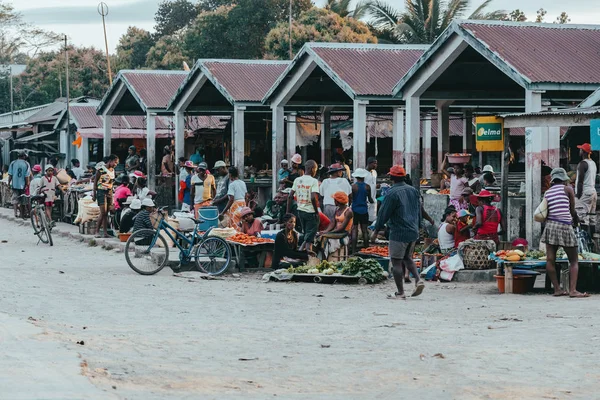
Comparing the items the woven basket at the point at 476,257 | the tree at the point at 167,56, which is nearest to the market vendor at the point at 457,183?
the woven basket at the point at 476,257

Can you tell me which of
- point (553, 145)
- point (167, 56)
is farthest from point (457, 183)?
point (167, 56)

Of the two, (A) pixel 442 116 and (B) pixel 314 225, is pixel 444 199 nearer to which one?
(B) pixel 314 225

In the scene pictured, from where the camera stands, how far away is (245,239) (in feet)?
54.9

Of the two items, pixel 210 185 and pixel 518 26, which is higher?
pixel 518 26

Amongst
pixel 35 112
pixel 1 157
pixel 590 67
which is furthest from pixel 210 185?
pixel 1 157

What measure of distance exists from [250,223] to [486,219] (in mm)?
4060

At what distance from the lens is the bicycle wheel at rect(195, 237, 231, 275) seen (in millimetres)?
16281

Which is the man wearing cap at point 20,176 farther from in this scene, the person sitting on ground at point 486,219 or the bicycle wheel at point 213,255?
the person sitting on ground at point 486,219

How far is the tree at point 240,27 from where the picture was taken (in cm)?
5603

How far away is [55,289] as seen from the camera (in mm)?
14195

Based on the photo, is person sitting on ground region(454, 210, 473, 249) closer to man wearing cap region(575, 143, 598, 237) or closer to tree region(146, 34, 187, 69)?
man wearing cap region(575, 143, 598, 237)

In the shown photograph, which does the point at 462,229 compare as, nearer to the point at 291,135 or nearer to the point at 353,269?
the point at 353,269

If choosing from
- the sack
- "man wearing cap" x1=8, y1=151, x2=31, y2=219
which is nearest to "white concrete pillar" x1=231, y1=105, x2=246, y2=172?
"man wearing cap" x1=8, y1=151, x2=31, y2=219

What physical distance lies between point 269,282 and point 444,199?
480 cm
